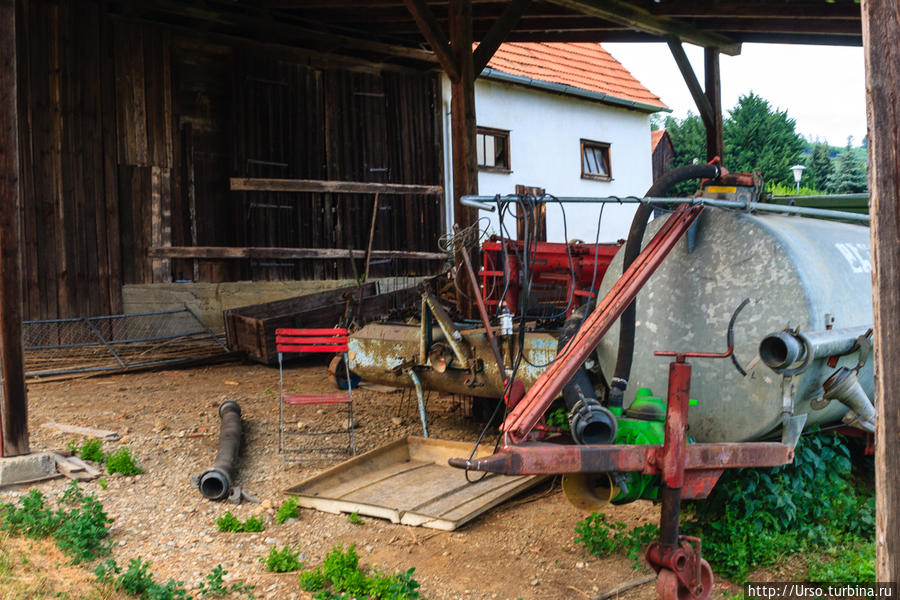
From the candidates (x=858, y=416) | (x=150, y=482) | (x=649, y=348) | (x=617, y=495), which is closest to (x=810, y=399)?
(x=858, y=416)

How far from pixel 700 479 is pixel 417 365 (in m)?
3.07

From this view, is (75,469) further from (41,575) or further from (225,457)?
(41,575)

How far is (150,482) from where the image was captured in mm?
5465

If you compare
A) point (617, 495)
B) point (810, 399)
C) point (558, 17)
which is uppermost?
point (558, 17)

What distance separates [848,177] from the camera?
2827 cm

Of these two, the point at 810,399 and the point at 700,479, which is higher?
the point at 810,399

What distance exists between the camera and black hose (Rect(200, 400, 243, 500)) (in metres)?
5.25

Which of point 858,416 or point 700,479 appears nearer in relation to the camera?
point 700,479

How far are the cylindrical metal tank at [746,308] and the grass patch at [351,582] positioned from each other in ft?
5.95

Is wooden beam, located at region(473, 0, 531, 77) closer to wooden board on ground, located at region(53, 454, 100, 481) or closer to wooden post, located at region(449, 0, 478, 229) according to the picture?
wooden post, located at region(449, 0, 478, 229)

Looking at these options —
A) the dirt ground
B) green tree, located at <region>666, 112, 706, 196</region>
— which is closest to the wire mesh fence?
the dirt ground

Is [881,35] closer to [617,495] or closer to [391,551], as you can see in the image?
[617,495]

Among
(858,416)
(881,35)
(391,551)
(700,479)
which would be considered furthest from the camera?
(391,551)

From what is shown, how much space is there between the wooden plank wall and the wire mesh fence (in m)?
0.21
